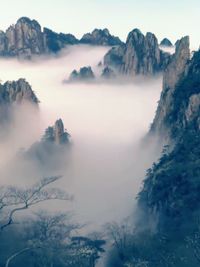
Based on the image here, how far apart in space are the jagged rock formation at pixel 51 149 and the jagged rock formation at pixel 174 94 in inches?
1079

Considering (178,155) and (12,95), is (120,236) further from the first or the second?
(12,95)

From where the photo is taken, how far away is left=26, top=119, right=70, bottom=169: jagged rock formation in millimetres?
172250

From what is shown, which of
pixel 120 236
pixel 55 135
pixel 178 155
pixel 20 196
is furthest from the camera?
pixel 55 135

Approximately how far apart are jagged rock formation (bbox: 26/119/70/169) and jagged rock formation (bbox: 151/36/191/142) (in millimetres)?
27419

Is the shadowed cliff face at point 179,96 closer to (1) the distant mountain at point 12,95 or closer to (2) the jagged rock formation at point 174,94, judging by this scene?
(2) the jagged rock formation at point 174,94

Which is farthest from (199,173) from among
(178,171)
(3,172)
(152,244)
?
(3,172)

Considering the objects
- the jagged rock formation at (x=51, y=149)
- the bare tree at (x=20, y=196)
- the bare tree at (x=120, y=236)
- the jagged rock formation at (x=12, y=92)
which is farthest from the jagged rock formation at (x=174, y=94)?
the jagged rock formation at (x=12, y=92)

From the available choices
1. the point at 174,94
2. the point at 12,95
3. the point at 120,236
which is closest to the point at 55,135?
the point at 12,95

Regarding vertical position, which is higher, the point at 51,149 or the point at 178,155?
the point at 178,155

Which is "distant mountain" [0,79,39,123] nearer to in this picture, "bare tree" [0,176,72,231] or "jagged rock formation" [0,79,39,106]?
"jagged rock formation" [0,79,39,106]

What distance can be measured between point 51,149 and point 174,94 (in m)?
40.5

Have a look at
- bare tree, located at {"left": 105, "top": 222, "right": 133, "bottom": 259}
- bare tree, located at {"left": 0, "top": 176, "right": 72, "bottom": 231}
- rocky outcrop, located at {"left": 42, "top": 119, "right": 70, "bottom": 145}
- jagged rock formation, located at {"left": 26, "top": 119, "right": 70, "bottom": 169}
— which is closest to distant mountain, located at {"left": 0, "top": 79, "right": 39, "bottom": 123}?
jagged rock formation, located at {"left": 26, "top": 119, "right": 70, "bottom": 169}

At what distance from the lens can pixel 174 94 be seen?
15150cm

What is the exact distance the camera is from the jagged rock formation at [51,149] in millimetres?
172250
